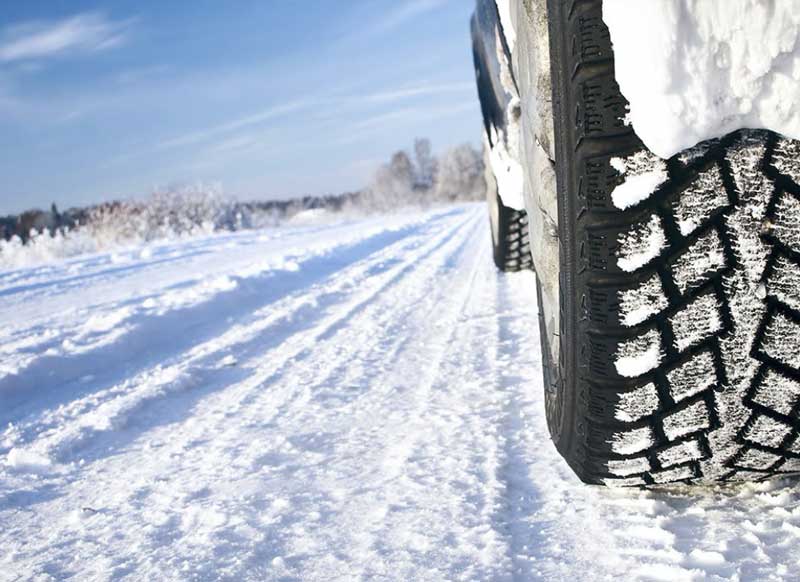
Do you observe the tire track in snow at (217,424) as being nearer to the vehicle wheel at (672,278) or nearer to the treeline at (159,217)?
the vehicle wheel at (672,278)

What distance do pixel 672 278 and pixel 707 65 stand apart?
312 mm

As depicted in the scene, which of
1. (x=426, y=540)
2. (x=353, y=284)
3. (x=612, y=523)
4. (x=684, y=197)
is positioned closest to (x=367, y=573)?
(x=426, y=540)

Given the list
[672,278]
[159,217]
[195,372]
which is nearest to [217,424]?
[195,372]

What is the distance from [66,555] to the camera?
1.44 metres

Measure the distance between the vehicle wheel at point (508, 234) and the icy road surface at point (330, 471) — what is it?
538 mm

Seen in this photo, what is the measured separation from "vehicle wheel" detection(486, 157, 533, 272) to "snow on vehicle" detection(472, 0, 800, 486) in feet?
9.70

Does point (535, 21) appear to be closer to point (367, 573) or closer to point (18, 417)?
point (367, 573)

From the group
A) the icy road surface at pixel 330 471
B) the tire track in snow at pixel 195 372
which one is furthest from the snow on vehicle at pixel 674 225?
the tire track in snow at pixel 195 372

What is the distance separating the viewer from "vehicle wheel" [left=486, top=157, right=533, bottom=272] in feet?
13.7

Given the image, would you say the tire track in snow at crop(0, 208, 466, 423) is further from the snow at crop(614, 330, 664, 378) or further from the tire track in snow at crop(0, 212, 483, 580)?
the snow at crop(614, 330, 664, 378)

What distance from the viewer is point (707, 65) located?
0.92 metres

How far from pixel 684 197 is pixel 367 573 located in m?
0.83

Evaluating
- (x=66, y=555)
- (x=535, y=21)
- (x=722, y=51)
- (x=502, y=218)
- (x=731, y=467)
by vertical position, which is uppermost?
(x=535, y=21)

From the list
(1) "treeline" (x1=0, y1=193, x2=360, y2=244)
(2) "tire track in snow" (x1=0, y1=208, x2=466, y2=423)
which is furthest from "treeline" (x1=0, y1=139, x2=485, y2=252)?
(2) "tire track in snow" (x1=0, y1=208, x2=466, y2=423)
